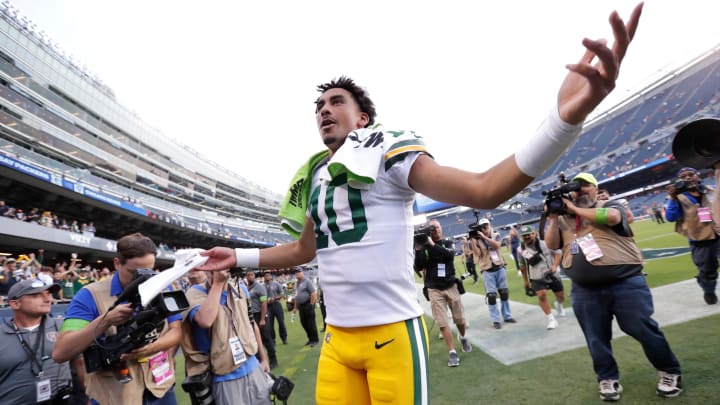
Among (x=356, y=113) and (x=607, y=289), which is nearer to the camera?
(x=356, y=113)

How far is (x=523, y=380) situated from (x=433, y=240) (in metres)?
2.66

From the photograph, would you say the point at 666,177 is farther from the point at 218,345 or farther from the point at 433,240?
the point at 218,345

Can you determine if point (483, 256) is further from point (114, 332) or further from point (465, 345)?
point (114, 332)

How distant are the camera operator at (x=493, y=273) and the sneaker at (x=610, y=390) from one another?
3.40 metres

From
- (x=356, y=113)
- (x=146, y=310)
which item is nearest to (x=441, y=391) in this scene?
(x=146, y=310)

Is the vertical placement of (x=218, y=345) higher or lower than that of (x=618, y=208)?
lower

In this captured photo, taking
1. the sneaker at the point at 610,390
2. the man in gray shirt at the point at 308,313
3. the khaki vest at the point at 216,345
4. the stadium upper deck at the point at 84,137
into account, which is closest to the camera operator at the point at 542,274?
the sneaker at the point at 610,390

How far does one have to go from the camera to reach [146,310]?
2.23m

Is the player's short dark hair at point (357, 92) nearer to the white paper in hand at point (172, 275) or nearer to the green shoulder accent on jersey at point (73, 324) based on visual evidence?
the white paper in hand at point (172, 275)

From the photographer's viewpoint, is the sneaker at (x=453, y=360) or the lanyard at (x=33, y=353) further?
the sneaker at (x=453, y=360)

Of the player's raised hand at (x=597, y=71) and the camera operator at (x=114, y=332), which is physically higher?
the player's raised hand at (x=597, y=71)

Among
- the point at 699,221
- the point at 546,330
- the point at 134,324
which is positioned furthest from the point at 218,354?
A: the point at 699,221

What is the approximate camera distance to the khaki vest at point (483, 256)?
7156mm

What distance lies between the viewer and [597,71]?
33.6 inches
